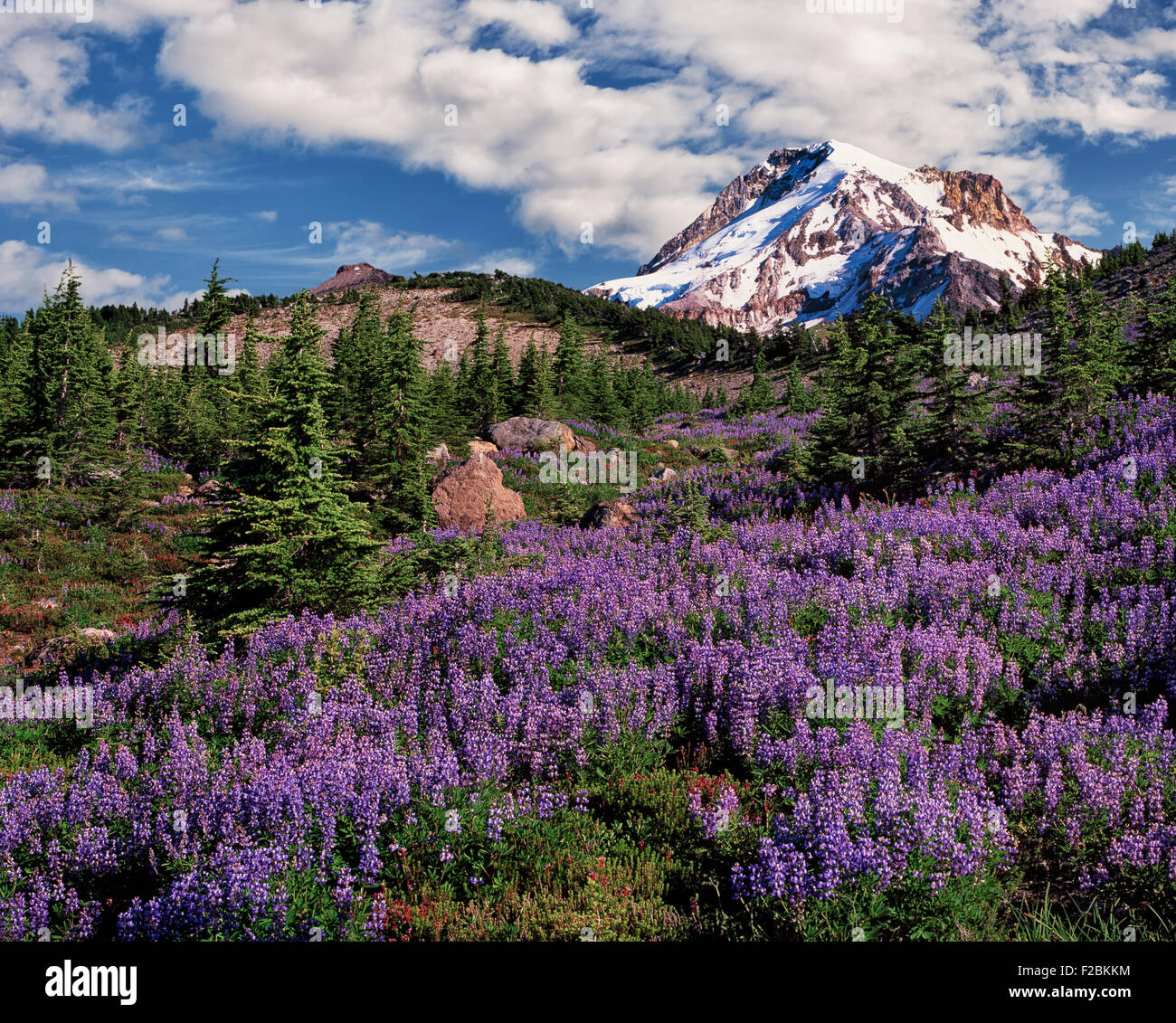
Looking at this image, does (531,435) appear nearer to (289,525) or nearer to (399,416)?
(399,416)

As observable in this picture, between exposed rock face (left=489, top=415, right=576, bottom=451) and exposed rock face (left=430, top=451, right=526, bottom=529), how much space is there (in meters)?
10.3

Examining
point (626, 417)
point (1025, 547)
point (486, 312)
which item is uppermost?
point (486, 312)

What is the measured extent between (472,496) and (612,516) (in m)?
7.04

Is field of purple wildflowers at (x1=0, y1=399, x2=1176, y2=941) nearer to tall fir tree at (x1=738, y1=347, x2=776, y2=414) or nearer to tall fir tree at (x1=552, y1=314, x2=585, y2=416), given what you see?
tall fir tree at (x1=738, y1=347, x2=776, y2=414)

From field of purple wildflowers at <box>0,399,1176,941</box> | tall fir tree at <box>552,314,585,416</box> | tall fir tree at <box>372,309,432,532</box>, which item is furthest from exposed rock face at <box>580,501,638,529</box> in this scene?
tall fir tree at <box>552,314,585,416</box>

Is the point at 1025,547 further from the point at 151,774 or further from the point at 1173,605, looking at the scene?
the point at 151,774

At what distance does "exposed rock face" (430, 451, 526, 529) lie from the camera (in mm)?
22344

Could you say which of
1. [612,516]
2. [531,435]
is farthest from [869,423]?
[531,435]

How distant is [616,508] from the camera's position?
58.1ft

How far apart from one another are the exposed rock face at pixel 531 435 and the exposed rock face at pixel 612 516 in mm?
15815

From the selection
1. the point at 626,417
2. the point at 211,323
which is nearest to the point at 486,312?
the point at 211,323

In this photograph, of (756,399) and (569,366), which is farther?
(569,366)

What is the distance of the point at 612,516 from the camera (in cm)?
1736
